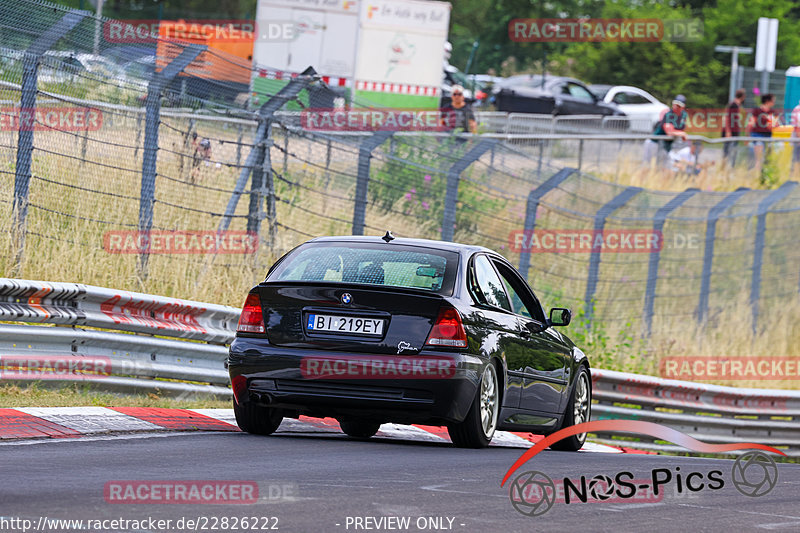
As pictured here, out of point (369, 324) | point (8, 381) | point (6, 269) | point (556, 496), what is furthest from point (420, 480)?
point (6, 269)

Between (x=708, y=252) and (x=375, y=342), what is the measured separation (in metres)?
12.0

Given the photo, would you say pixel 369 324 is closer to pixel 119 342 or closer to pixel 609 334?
pixel 119 342

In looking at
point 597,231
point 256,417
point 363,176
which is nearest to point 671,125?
point 597,231

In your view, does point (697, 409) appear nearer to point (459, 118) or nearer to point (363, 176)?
point (363, 176)

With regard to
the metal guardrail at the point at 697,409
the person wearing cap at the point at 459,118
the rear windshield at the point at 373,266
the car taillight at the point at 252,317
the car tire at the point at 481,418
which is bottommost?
the metal guardrail at the point at 697,409

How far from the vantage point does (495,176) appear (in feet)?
57.1

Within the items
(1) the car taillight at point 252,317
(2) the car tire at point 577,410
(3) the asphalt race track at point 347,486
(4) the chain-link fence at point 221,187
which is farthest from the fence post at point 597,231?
(1) the car taillight at point 252,317

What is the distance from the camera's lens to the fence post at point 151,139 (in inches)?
512

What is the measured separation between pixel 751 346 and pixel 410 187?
754cm

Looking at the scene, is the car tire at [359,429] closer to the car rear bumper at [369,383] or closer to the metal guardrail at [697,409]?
the car rear bumper at [369,383]

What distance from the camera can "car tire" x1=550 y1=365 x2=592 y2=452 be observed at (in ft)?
37.6

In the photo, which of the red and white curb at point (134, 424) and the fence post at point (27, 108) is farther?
the fence post at point (27, 108)

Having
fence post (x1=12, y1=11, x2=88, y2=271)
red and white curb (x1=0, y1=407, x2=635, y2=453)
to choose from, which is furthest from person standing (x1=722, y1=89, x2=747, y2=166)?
fence post (x1=12, y1=11, x2=88, y2=271)

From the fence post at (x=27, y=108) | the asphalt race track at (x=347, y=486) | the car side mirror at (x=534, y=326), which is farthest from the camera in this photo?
the fence post at (x=27, y=108)
